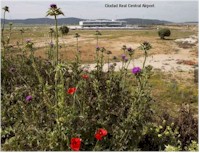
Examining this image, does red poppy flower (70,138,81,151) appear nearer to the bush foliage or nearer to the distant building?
the bush foliage

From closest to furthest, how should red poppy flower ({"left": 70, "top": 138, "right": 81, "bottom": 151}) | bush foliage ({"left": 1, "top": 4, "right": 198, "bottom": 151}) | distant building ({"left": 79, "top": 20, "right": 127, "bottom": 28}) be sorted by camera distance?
red poppy flower ({"left": 70, "top": 138, "right": 81, "bottom": 151}) → bush foliage ({"left": 1, "top": 4, "right": 198, "bottom": 151}) → distant building ({"left": 79, "top": 20, "right": 127, "bottom": 28})

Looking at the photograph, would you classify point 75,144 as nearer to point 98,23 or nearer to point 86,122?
point 86,122

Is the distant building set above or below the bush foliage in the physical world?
above

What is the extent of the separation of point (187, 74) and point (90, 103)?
12915mm

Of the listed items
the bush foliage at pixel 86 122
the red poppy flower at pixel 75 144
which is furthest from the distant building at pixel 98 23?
the red poppy flower at pixel 75 144

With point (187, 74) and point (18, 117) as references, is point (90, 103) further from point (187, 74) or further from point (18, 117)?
point (187, 74)


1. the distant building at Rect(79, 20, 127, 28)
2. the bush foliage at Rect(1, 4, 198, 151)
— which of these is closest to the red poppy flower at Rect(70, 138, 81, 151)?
the bush foliage at Rect(1, 4, 198, 151)

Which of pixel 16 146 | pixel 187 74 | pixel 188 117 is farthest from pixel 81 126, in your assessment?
pixel 187 74

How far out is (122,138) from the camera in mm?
4582

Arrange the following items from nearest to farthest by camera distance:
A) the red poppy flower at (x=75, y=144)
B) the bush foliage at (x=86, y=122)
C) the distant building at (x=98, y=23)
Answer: the red poppy flower at (x=75, y=144) < the bush foliage at (x=86, y=122) < the distant building at (x=98, y=23)

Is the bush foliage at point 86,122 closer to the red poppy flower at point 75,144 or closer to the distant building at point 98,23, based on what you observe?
the red poppy flower at point 75,144

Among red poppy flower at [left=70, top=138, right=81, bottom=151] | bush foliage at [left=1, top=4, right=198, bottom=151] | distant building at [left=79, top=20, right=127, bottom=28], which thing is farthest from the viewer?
distant building at [left=79, top=20, right=127, bottom=28]

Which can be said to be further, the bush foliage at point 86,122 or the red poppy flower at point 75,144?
the bush foliage at point 86,122

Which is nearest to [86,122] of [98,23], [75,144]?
[75,144]
